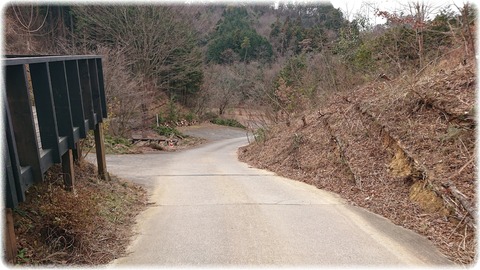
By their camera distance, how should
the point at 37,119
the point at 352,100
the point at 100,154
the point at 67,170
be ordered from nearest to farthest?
the point at 37,119, the point at 67,170, the point at 100,154, the point at 352,100

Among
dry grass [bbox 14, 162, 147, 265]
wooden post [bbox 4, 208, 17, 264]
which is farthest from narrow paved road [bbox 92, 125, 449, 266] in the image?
wooden post [bbox 4, 208, 17, 264]

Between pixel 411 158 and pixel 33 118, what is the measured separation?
5830 millimetres

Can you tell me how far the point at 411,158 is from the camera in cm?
681

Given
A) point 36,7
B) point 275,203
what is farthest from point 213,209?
point 36,7

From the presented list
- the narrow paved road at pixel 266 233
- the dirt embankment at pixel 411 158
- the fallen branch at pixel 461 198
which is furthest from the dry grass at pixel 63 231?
the fallen branch at pixel 461 198

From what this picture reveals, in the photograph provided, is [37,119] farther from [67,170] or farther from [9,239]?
[9,239]

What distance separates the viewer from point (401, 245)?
4.79 metres

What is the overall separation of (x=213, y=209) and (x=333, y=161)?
4027 millimetres

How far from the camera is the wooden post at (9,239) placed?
11.2 ft

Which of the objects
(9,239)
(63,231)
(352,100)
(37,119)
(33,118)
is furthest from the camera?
(352,100)

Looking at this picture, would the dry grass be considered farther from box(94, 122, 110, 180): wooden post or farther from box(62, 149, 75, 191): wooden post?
box(94, 122, 110, 180): wooden post

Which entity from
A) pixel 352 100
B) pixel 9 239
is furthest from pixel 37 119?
pixel 352 100

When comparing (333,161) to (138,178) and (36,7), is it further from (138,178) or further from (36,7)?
(36,7)

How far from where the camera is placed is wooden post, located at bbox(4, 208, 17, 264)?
135 inches
